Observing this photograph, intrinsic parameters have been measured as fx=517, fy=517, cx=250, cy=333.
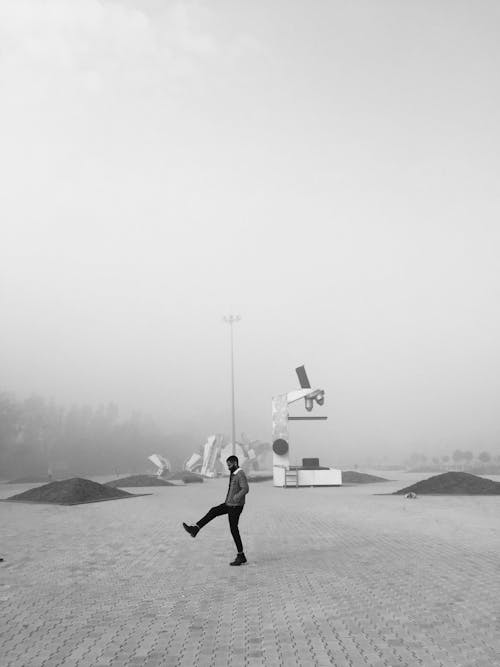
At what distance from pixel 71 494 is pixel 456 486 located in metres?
18.8

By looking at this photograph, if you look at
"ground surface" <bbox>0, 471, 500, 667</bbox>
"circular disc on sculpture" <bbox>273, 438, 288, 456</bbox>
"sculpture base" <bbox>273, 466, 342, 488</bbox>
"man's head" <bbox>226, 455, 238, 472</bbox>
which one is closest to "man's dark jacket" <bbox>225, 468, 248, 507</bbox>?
"man's head" <bbox>226, 455, 238, 472</bbox>

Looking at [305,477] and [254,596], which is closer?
[254,596]

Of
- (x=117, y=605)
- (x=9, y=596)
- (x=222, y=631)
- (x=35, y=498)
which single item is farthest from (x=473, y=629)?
(x=35, y=498)

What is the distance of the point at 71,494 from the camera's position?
2284cm

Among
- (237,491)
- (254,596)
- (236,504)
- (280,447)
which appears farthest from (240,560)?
(280,447)

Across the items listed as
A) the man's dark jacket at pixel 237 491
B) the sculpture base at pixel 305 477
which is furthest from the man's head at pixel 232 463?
the sculpture base at pixel 305 477

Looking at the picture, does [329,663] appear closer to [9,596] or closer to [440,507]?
[9,596]

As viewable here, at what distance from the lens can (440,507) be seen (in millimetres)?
19359

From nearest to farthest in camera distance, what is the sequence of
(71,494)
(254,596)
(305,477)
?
(254,596) < (71,494) < (305,477)

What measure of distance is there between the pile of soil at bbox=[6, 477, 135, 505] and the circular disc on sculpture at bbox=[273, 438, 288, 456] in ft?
33.8

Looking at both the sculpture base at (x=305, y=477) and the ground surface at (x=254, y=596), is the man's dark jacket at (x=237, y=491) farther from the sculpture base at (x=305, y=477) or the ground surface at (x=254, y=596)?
the sculpture base at (x=305, y=477)

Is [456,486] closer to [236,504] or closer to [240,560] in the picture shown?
[240,560]

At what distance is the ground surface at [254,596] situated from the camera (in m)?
5.03

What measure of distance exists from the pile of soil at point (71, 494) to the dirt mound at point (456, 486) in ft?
47.5
